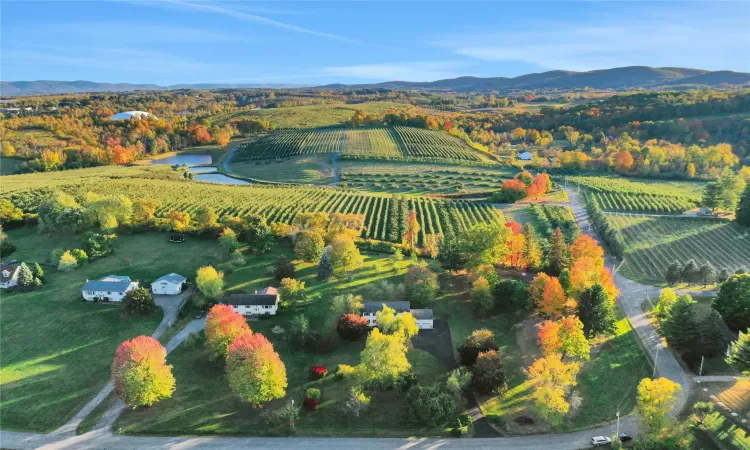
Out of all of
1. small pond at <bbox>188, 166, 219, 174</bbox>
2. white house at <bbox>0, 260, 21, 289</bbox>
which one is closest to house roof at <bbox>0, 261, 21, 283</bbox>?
white house at <bbox>0, 260, 21, 289</bbox>

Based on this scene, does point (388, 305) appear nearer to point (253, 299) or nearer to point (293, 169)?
point (253, 299)

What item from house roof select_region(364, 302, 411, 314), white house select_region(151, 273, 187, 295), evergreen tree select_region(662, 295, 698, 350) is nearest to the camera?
evergreen tree select_region(662, 295, 698, 350)

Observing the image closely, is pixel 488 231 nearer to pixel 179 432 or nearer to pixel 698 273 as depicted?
pixel 698 273

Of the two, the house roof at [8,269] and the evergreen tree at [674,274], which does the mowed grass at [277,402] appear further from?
the evergreen tree at [674,274]

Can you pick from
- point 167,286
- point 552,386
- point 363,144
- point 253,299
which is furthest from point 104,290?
point 363,144

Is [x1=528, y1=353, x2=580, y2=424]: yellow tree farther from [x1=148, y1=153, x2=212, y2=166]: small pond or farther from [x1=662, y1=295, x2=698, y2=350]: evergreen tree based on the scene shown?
[x1=148, y1=153, x2=212, y2=166]: small pond

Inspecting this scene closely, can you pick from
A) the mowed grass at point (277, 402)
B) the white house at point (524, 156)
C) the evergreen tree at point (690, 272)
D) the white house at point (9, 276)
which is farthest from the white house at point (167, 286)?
the white house at point (524, 156)

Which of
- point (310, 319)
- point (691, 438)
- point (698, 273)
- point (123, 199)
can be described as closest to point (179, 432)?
point (310, 319)
